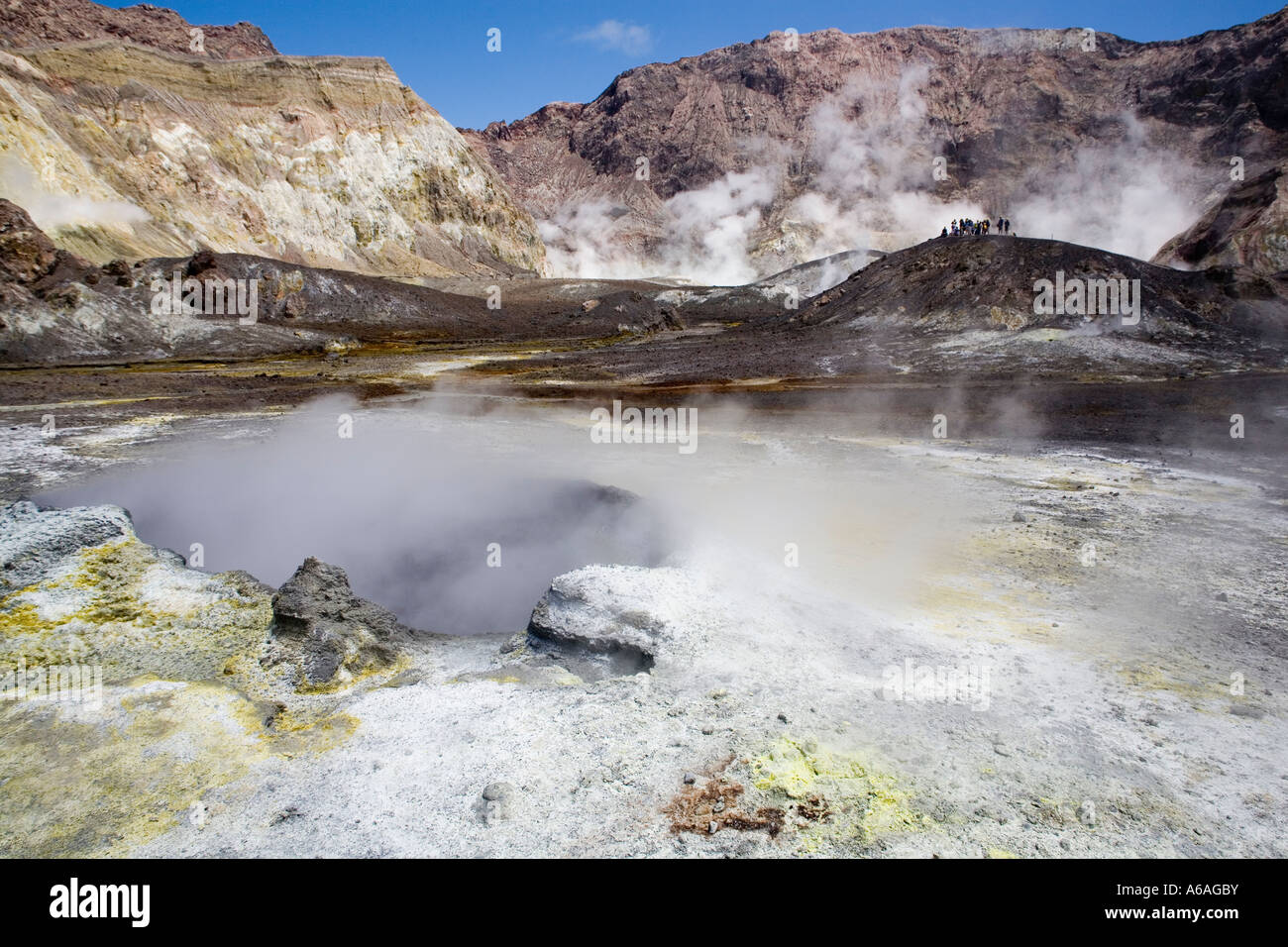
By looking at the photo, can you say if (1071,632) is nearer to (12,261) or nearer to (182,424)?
(182,424)

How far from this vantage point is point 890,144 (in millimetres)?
106562

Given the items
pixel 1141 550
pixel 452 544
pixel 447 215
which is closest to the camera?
pixel 1141 550

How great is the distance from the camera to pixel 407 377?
26.7 m

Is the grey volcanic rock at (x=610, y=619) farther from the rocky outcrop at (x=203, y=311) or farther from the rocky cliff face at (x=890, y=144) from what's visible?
the rocky cliff face at (x=890, y=144)

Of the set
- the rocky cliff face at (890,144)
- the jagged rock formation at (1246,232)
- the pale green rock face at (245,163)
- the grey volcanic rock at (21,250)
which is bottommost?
the grey volcanic rock at (21,250)

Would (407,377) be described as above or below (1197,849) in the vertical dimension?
above

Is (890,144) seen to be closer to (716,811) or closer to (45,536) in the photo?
(45,536)

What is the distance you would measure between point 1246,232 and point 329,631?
51.1 m

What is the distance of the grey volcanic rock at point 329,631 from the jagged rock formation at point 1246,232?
44700 mm

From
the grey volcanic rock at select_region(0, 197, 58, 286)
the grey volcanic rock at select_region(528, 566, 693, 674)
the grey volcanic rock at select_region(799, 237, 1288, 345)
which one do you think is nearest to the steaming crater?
the grey volcanic rock at select_region(528, 566, 693, 674)

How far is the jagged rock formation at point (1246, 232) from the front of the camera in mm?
37812

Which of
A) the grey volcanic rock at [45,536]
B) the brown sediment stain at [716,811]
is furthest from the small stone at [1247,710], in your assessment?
the grey volcanic rock at [45,536]

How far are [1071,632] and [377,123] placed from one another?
262 feet
